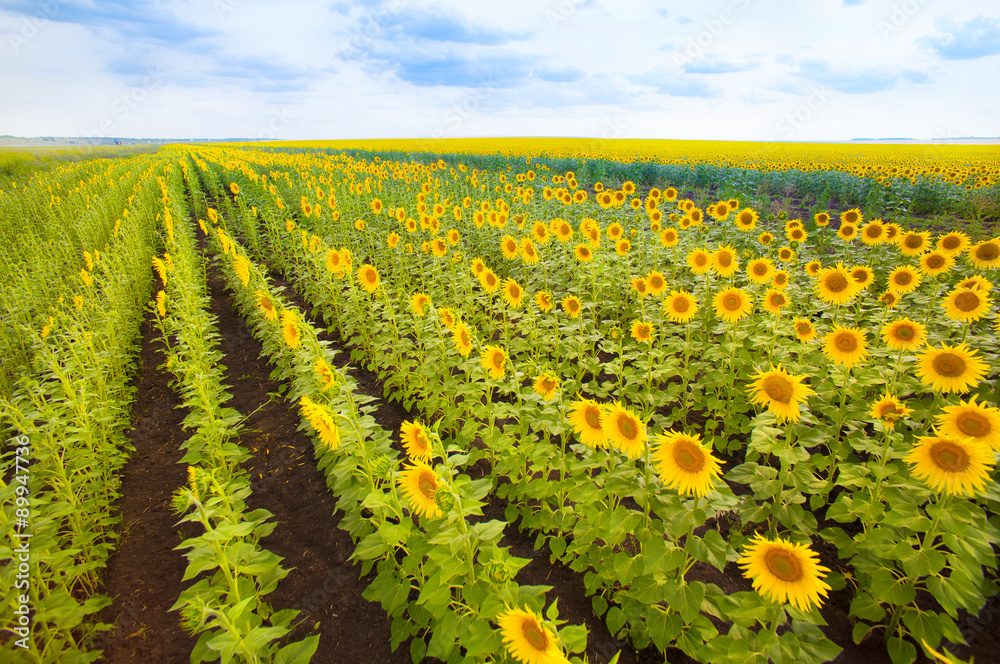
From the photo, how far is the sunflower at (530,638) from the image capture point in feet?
5.22

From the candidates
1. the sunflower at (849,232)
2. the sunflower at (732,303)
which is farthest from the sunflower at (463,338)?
the sunflower at (849,232)

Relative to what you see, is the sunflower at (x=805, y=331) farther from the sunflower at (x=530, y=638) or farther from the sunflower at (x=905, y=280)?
the sunflower at (x=530, y=638)

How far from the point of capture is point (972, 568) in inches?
82.7

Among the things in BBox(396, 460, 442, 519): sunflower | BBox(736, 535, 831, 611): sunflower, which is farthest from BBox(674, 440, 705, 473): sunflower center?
BBox(396, 460, 442, 519): sunflower

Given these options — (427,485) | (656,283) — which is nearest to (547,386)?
(427,485)

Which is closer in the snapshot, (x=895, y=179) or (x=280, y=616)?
(x=280, y=616)

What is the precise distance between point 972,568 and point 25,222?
2128 cm

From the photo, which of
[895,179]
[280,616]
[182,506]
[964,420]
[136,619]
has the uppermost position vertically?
[895,179]

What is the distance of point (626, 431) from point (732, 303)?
96.8 inches

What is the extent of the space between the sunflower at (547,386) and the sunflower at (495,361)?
376mm

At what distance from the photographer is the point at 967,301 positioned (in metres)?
3.34

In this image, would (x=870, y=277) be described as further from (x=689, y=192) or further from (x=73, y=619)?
(x=689, y=192)

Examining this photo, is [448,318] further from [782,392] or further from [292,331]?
[782,392]

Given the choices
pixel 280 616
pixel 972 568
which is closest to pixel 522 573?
pixel 280 616
